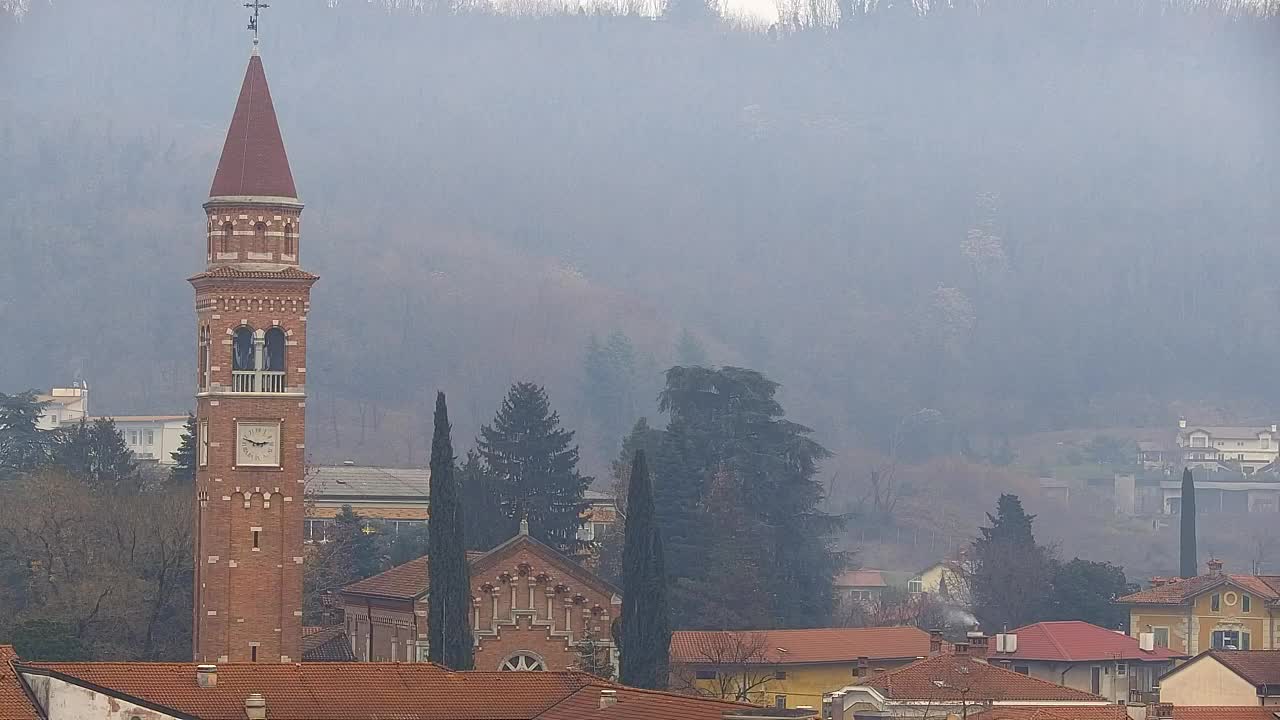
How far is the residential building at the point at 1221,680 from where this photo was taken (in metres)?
70.6

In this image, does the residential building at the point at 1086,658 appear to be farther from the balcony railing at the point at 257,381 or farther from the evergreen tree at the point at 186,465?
the evergreen tree at the point at 186,465

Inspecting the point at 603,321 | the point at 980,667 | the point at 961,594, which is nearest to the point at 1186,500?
the point at 961,594

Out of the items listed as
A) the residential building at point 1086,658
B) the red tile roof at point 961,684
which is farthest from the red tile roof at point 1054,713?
the residential building at point 1086,658

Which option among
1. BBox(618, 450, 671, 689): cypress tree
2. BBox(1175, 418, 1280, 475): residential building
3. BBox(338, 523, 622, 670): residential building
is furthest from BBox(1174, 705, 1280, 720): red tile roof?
BBox(1175, 418, 1280, 475): residential building

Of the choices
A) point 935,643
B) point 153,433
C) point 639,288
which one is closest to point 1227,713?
point 935,643

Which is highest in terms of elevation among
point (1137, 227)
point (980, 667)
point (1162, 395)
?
point (1137, 227)

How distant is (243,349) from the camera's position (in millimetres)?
72000

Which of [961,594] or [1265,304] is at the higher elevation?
[1265,304]

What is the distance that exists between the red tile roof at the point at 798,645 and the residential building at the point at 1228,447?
71746 mm

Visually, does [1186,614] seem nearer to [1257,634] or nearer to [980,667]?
[1257,634]

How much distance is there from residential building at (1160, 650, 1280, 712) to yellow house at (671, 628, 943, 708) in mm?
7048

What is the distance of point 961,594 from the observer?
11750 centimetres

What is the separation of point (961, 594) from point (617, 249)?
68.0 metres

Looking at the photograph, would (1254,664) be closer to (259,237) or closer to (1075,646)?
(1075,646)
